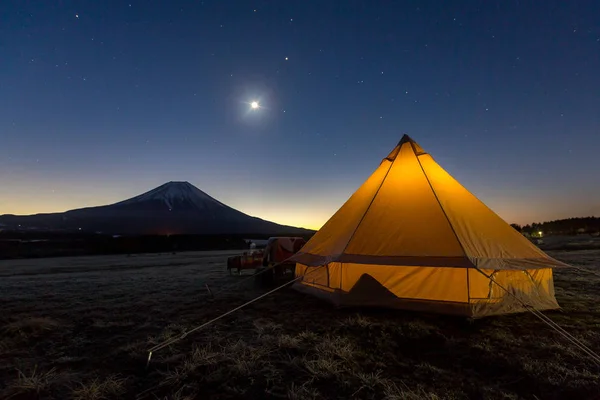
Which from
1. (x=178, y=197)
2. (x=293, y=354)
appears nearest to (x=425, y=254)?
(x=293, y=354)

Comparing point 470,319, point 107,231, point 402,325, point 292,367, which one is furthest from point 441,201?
point 107,231

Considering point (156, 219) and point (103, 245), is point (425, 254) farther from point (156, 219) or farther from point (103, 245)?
point (156, 219)

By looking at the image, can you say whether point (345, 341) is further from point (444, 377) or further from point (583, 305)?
point (583, 305)

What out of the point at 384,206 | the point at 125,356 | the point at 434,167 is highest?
the point at 434,167

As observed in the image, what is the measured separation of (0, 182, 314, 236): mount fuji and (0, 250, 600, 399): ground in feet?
326

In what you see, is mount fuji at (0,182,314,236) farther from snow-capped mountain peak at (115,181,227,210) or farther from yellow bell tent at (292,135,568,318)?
yellow bell tent at (292,135,568,318)

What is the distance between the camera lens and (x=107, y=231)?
109625 mm

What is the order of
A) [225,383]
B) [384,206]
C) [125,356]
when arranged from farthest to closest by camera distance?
[384,206] → [125,356] → [225,383]

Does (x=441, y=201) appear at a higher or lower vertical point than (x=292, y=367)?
higher

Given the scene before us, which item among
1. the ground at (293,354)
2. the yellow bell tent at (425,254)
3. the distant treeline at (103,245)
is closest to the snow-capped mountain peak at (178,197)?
the distant treeline at (103,245)

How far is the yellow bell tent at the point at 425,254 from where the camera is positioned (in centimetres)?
577

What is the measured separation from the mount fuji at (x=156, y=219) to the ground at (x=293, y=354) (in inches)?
3913

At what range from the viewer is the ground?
322 cm

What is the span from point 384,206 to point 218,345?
459 centimetres
